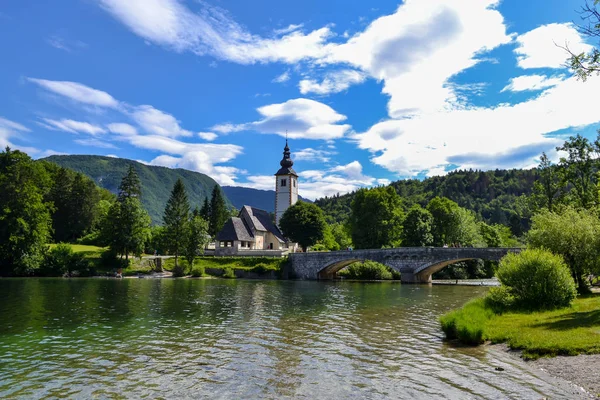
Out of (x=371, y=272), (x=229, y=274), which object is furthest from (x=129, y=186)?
(x=371, y=272)

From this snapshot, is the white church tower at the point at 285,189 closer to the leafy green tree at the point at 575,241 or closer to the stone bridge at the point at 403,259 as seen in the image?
the stone bridge at the point at 403,259

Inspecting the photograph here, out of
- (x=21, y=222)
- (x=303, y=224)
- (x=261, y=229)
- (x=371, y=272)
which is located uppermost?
(x=303, y=224)

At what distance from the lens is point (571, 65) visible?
13.7m

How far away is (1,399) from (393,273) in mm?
58970

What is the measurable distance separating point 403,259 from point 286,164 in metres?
46.5

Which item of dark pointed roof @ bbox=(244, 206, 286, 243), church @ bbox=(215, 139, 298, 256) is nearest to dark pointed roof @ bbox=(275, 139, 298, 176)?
church @ bbox=(215, 139, 298, 256)

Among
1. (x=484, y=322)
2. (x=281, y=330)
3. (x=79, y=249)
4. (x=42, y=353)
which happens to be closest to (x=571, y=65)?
(x=484, y=322)

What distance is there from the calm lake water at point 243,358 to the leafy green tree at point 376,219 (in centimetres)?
4921

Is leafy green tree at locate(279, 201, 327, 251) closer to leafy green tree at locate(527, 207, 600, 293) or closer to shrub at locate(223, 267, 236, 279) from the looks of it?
shrub at locate(223, 267, 236, 279)

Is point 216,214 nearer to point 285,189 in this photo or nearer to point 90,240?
point 285,189

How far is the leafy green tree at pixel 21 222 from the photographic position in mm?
60656

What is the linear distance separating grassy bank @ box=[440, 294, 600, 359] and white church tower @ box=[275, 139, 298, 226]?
241 feet

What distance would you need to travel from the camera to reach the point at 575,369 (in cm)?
1173

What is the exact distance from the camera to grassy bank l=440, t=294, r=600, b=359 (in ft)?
44.8
